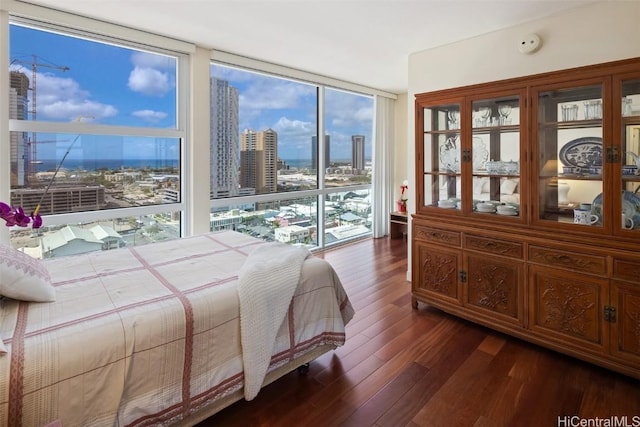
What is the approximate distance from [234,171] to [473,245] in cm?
265

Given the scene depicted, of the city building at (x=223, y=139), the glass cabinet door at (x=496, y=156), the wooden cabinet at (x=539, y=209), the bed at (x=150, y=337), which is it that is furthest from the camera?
the city building at (x=223, y=139)

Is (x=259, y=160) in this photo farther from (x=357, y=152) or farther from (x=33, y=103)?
(x=33, y=103)

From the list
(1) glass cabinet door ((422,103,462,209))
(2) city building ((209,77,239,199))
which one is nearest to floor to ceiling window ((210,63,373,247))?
(2) city building ((209,77,239,199))

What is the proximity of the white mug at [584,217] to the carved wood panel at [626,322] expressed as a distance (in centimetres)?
40

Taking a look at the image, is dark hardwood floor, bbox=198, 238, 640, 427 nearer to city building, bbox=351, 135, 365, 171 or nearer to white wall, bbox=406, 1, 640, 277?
white wall, bbox=406, 1, 640, 277

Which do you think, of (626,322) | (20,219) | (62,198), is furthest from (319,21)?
(626,322)

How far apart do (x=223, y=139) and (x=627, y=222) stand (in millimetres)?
3512

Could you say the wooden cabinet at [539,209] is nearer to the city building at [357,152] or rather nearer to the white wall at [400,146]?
the city building at [357,152]

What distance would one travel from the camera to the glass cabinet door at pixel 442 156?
113 inches

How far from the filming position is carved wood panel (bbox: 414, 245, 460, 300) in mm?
2799

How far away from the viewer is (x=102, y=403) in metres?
1.30

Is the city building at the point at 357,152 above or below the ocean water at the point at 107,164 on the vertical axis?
above

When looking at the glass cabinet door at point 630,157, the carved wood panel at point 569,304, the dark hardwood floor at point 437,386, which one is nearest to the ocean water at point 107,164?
the dark hardwood floor at point 437,386

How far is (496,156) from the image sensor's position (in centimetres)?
269
